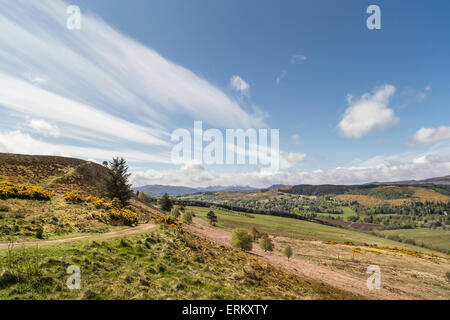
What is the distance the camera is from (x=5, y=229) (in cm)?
1891

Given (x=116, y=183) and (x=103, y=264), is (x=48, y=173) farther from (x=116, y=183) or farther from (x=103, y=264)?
(x=103, y=264)

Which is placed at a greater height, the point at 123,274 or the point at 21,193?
→ the point at 21,193

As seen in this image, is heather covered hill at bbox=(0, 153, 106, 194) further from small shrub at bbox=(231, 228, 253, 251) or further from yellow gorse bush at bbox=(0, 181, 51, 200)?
small shrub at bbox=(231, 228, 253, 251)

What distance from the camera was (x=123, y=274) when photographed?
1467 cm

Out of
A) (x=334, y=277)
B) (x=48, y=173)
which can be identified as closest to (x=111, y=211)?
(x=48, y=173)

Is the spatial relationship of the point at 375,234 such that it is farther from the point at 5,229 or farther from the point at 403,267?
the point at 5,229

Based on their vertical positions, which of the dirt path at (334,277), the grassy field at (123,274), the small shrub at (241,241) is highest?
the grassy field at (123,274)

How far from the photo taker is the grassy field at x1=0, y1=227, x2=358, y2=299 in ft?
38.0

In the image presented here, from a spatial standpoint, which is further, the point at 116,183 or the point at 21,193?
the point at 116,183

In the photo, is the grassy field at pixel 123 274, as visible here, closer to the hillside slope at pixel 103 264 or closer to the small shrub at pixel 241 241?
the hillside slope at pixel 103 264

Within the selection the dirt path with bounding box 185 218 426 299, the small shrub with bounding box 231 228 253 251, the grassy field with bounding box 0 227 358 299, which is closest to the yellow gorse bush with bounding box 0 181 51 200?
the grassy field with bounding box 0 227 358 299

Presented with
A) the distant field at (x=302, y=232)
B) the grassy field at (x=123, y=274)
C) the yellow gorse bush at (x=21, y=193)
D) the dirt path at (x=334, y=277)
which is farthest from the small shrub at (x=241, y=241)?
the distant field at (x=302, y=232)

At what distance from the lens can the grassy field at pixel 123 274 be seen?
11.6 metres
